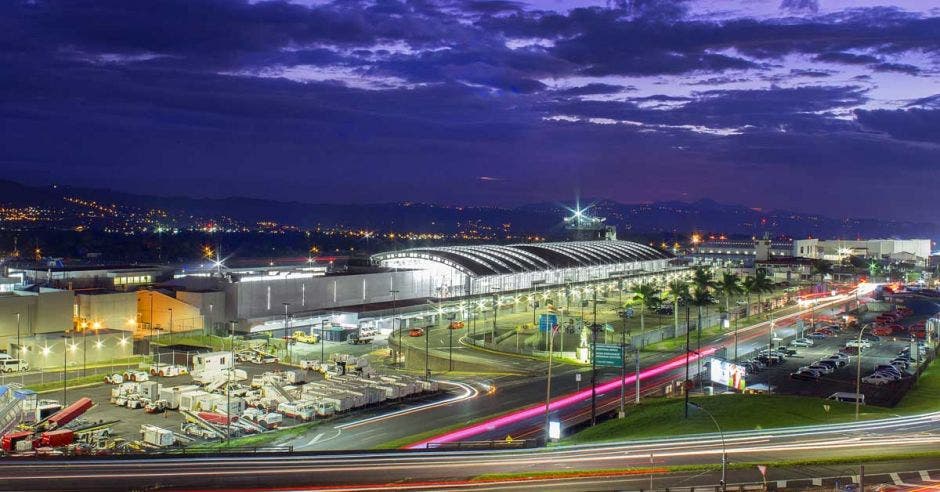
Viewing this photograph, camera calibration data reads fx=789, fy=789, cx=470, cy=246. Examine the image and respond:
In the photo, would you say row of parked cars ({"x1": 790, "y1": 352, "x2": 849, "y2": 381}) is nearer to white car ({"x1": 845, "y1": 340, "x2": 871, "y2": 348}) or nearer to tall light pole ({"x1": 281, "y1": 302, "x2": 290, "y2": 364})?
white car ({"x1": 845, "y1": 340, "x2": 871, "y2": 348})

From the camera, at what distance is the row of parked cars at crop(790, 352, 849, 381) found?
50.0 metres

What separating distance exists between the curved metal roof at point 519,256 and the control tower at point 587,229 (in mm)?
37483

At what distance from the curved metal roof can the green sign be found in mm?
44542

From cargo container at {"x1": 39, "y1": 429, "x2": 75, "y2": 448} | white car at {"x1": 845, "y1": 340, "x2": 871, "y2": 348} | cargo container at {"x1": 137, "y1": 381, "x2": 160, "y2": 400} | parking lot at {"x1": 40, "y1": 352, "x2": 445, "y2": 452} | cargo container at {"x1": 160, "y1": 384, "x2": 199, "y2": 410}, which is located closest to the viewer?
cargo container at {"x1": 39, "y1": 429, "x2": 75, "y2": 448}

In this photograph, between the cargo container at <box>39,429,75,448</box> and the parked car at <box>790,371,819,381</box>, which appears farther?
the parked car at <box>790,371,819,381</box>

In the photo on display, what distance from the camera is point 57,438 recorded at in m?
33.5

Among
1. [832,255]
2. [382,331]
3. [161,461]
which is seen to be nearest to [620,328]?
[382,331]

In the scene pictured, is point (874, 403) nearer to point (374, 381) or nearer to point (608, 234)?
point (374, 381)

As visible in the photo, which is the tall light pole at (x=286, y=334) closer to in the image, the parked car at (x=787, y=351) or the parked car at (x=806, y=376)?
the parked car at (x=806, y=376)

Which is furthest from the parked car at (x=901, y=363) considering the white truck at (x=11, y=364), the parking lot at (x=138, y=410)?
the white truck at (x=11, y=364)

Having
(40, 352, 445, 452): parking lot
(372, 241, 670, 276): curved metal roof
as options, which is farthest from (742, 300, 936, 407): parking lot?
(372, 241, 670, 276): curved metal roof

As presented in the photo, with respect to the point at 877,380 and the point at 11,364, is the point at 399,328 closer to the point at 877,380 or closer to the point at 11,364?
the point at 11,364

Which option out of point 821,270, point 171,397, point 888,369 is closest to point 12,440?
point 171,397

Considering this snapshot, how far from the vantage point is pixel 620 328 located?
73.9m
